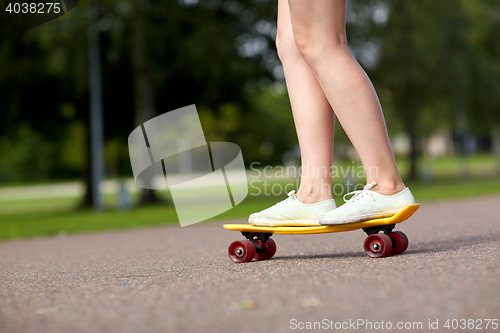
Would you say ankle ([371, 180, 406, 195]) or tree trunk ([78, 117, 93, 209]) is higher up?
ankle ([371, 180, 406, 195])

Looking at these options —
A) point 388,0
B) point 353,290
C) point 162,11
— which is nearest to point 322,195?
point 353,290

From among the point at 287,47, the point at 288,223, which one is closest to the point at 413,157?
the point at 287,47

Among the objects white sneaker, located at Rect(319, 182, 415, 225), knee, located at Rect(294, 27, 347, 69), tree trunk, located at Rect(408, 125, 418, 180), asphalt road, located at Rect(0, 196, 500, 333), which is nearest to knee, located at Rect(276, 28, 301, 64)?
knee, located at Rect(294, 27, 347, 69)

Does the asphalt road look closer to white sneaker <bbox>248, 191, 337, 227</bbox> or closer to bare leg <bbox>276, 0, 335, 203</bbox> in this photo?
white sneaker <bbox>248, 191, 337, 227</bbox>

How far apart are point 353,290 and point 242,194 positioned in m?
17.2

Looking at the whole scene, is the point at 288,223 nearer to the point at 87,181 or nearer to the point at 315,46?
the point at 315,46

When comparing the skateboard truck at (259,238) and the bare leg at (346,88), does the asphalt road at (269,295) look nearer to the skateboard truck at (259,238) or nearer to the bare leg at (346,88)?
the skateboard truck at (259,238)

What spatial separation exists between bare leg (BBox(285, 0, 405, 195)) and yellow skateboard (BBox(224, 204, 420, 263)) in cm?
15

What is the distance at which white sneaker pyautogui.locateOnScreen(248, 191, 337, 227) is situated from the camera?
9.34 feet

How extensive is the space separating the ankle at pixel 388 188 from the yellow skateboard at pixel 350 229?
0.37ft

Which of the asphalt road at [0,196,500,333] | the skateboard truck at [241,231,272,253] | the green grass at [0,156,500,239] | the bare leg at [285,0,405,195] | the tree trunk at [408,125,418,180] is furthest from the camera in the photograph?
the tree trunk at [408,125,418,180]

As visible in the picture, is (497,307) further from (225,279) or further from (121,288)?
(121,288)

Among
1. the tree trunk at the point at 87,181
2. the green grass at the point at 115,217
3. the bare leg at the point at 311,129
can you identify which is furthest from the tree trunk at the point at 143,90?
the bare leg at the point at 311,129

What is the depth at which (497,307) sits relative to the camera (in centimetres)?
163
